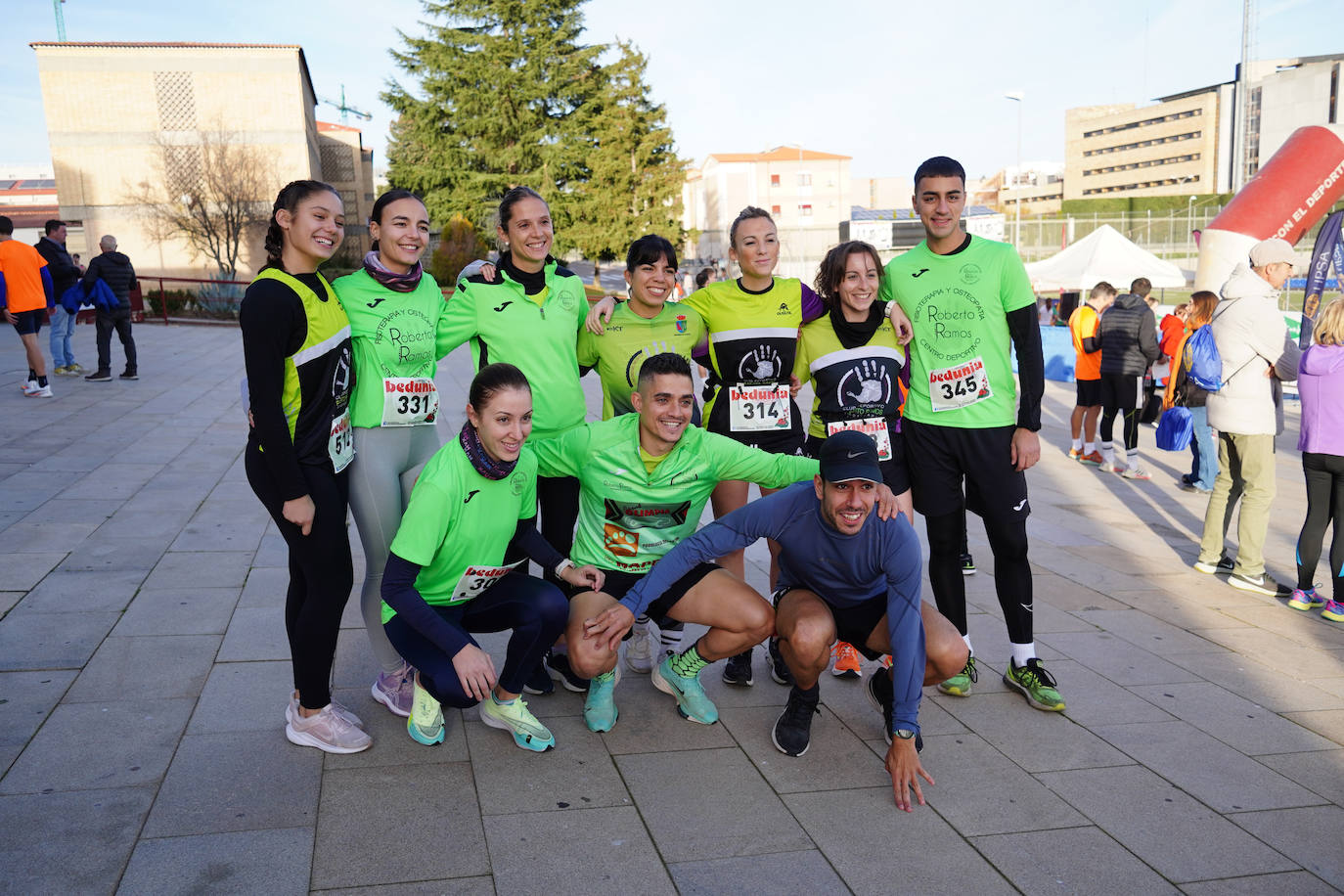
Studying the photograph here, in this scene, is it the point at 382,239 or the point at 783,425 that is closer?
the point at 382,239

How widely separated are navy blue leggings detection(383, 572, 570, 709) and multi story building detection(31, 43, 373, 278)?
41132 millimetres

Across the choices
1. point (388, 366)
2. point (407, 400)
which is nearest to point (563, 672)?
point (407, 400)

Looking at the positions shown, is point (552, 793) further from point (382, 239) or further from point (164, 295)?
point (164, 295)

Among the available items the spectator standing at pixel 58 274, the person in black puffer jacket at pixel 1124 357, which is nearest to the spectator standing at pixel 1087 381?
the person in black puffer jacket at pixel 1124 357

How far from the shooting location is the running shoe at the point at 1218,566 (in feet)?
19.5

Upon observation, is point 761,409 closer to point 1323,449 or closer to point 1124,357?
point 1323,449

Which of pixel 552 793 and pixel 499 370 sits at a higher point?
pixel 499 370

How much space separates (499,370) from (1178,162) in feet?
358

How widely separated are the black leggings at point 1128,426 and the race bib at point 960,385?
20.4 ft

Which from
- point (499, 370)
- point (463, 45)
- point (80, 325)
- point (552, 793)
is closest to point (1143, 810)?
point (552, 793)

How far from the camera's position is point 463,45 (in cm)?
3997

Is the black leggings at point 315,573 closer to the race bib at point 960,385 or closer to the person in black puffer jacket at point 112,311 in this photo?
the race bib at point 960,385

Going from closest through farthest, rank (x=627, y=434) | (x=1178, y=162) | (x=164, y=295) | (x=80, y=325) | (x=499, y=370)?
1. (x=499, y=370)
2. (x=627, y=434)
3. (x=80, y=325)
4. (x=164, y=295)
5. (x=1178, y=162)

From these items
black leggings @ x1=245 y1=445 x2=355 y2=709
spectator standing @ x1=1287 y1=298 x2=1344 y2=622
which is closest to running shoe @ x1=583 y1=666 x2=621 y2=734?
black leggings @ x1=245 y1=445 x2=355 y2=709
